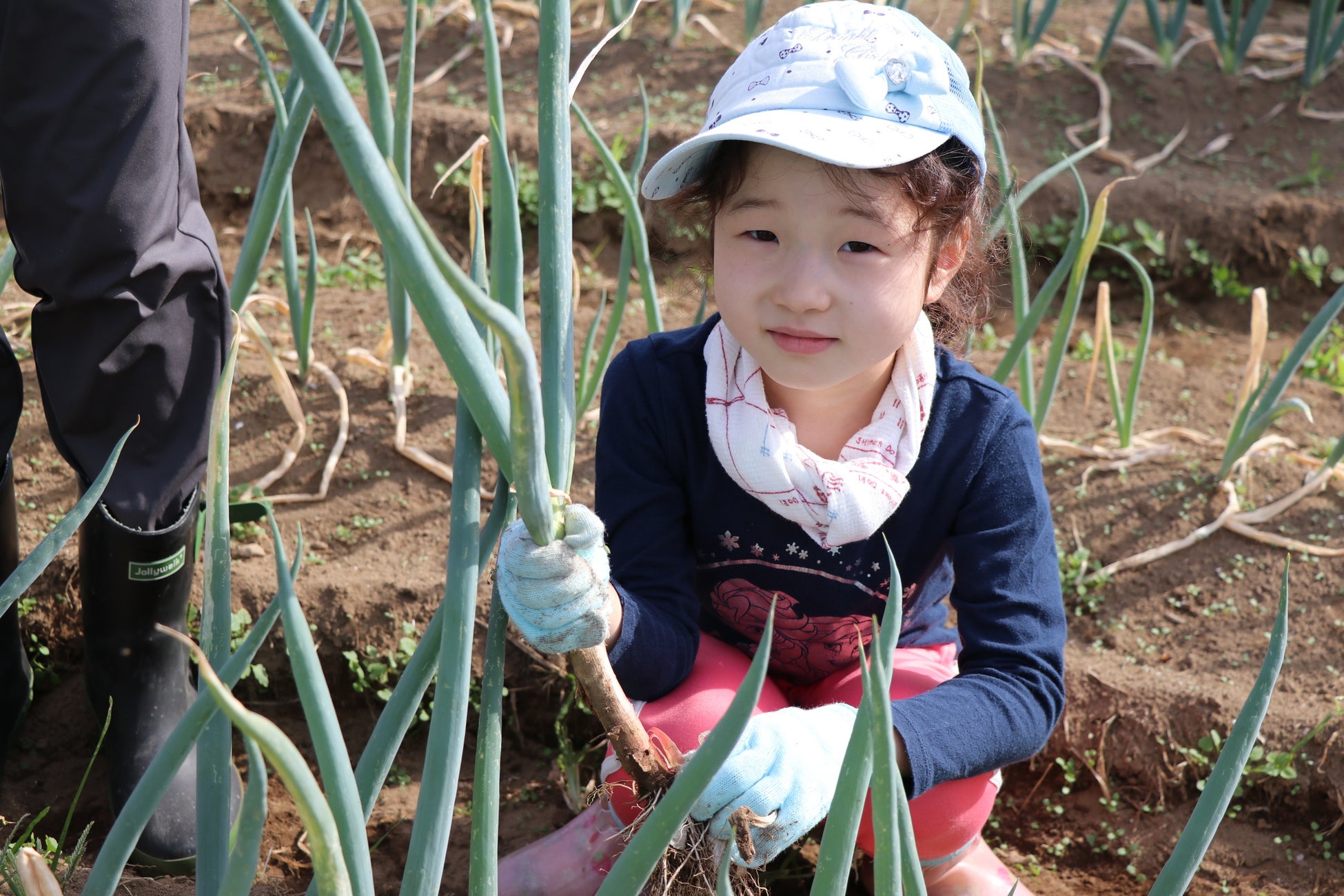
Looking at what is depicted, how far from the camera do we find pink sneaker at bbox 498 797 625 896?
1223 mm

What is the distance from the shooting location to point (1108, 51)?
315 cm

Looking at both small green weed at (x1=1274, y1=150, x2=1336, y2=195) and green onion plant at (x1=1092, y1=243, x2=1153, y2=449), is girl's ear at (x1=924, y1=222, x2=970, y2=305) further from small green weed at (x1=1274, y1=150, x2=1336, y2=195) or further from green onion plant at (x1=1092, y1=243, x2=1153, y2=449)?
small green weed at (x1=1274, y1=150, x2=1336, y2=195)

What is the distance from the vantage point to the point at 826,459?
45.1 inches

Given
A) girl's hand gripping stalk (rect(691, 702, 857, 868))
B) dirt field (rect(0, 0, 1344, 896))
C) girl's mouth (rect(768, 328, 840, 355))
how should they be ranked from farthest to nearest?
dirt field (rect(0, 0, 1344, 896))
girl's mouth (rect(768, 328, 840, 355))
girl's hand gripping stalk (rect(691, 702, 857, 868))

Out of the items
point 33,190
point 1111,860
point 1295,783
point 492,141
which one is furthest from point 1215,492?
point 33,190

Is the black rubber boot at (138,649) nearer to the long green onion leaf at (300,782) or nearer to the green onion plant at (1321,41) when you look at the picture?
the long green onion leaf at (300,782)

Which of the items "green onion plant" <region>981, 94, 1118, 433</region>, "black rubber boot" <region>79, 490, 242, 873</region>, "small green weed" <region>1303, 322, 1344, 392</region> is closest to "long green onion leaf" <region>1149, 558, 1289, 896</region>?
"green onion plant" <region>981, 94, 1118, 433</region>

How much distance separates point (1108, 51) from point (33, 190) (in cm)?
283

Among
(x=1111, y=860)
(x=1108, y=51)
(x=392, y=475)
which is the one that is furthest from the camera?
(x=1108, y=51)

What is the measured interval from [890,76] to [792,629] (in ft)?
1.86

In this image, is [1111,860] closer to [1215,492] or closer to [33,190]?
[1215,492]

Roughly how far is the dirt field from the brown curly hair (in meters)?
0.28

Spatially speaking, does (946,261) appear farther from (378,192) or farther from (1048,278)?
(378,192)

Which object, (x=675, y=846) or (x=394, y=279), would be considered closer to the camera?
(x=675, y=846)
